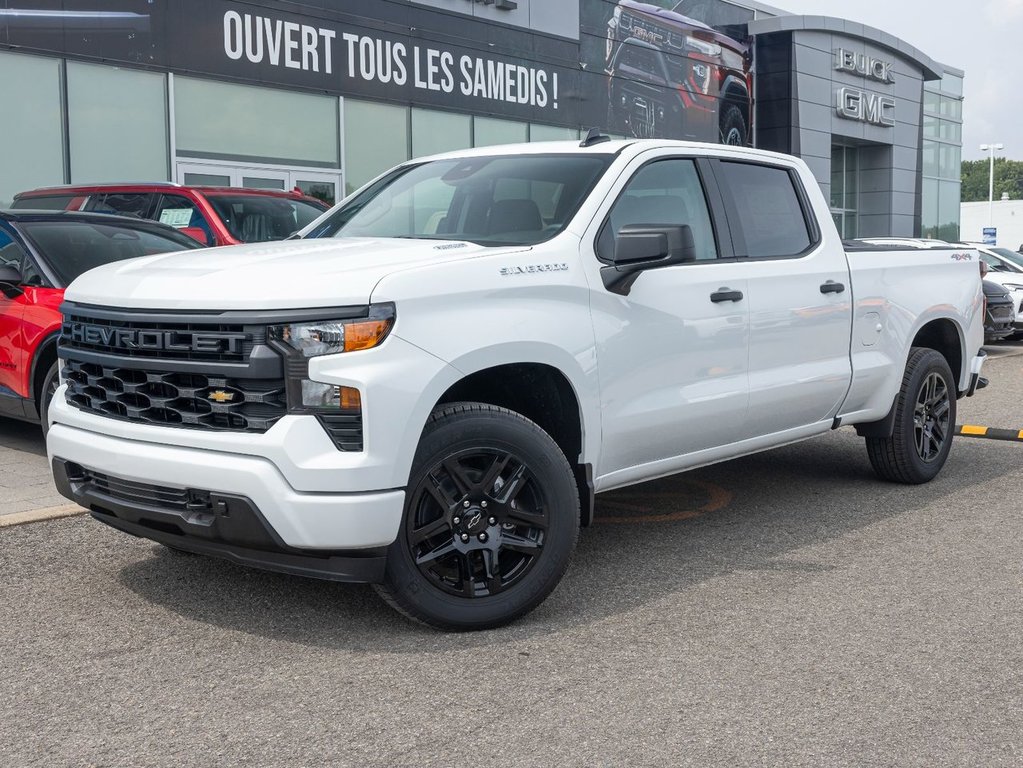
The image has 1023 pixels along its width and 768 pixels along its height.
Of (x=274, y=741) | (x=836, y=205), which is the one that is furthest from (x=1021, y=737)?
(x=836, y=205)

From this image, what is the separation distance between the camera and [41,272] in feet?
24.6

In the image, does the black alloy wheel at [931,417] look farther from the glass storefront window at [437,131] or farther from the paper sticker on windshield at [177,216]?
the glass storefront window at [437,131]

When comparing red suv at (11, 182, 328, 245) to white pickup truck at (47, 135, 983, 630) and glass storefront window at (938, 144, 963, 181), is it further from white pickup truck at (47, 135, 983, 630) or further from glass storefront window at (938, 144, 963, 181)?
glass storefront window at (938, 144, 963, 181)

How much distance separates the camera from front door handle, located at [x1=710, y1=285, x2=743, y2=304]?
17.5ft

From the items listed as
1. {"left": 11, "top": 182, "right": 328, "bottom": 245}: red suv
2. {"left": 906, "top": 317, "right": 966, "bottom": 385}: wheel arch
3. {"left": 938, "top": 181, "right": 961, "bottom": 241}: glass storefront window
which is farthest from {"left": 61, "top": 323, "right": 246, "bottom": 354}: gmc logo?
{"left": 938, "top": 181, "right": 961, "bottom": 241}: glass storefront window

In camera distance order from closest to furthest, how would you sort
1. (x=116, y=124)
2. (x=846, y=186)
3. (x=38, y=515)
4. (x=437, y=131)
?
(x=38, y=515) → (x=116, y=124) → (x=437, y=131) → (x=846, y=186)

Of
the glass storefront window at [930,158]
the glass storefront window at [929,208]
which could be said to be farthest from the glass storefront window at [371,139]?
the glass storefront window at [930,158]

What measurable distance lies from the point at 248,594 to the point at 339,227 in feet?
6.03

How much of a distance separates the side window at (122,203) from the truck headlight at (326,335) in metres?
7.37

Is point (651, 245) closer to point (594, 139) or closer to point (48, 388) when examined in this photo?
point (594, 139)

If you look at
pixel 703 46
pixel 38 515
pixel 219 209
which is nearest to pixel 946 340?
pixel 38 515

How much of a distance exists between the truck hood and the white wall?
302 ft

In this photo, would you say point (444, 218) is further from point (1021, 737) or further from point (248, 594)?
point (1021, 737)

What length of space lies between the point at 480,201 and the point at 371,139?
56.0ft
